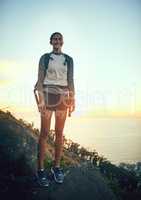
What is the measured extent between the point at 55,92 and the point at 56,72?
0.98ft

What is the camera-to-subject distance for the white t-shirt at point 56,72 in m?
4.61

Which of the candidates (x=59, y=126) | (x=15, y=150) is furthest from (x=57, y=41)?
(x=15, y=150)

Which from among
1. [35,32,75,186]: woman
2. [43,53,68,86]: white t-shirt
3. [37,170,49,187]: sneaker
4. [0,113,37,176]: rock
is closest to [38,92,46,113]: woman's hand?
[35,32,75,186]: woman

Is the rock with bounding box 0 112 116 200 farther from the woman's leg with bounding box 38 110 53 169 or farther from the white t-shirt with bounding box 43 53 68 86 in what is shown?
the white t-shirt with bounding box 43 53 68 86

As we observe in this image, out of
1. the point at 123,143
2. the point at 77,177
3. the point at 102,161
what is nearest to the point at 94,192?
the point at 77,177

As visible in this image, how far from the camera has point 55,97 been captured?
4.60m

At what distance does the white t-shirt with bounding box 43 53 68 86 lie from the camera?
4.61m

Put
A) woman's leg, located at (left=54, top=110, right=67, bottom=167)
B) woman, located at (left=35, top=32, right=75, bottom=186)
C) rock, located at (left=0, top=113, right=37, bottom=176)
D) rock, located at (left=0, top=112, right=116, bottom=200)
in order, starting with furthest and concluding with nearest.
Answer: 1. rock, located at (left=0, top=113, right=37, bottom=176)
2. woman's leg, located at (left=54, top=110, right=67, bottom=167)
3. woman, located at (left=35, top=32, right=75, bottom=186)
4. rock, located at (left=0, top=112, right=116, bottom=200)

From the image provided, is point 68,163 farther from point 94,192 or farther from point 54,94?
point 54,94

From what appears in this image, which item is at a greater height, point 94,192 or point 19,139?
point 19,139

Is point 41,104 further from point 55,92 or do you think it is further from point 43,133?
point 43,133

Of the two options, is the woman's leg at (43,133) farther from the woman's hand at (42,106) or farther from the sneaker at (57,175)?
the sneaker at (57,175)

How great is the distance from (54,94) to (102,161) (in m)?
5.68

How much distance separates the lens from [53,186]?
183 inches
